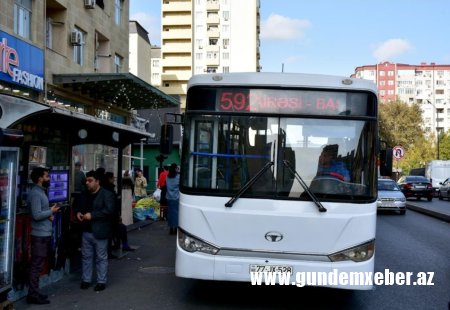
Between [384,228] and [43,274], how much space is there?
11.4m

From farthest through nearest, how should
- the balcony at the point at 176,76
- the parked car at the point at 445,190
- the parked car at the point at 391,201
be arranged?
the balcony at the point at 176,76, the parked car at the point at 445,190, the parked car at the point at 391,201

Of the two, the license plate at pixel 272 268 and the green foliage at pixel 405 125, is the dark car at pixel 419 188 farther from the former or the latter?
the green foliage at pixel 405 125

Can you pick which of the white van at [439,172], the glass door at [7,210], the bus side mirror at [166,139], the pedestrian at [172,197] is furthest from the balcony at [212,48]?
the glass door at [7,210]

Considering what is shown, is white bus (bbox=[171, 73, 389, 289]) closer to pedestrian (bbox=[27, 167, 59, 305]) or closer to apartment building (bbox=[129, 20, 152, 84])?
pedestrian (bbox=[27, 167, 59, 305])

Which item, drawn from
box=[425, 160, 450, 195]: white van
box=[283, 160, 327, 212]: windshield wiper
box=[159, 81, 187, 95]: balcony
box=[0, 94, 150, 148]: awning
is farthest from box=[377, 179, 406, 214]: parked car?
box=[159, 81, 187, 95]: balcony

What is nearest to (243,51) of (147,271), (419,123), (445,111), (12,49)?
(419,123)

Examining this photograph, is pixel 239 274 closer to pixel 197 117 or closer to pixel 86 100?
pixel 197 117

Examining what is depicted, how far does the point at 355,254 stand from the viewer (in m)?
6.25

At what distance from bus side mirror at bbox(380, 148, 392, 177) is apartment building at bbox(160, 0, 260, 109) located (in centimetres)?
8375

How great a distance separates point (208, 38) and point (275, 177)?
88.9m

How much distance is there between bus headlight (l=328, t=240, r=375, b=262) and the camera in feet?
A: 20.4

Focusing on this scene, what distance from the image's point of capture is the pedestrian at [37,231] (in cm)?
683

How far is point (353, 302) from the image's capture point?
7188mm

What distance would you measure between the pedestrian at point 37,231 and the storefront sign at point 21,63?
7.93m
